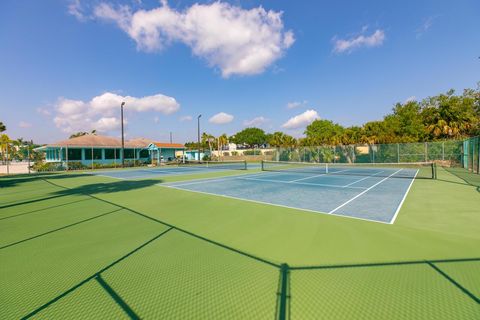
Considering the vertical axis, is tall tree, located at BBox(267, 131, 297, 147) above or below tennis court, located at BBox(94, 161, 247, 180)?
above

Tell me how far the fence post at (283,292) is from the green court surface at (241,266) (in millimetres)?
15

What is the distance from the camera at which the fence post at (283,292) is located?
289cm

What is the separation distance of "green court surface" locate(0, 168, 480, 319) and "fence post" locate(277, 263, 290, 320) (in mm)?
15

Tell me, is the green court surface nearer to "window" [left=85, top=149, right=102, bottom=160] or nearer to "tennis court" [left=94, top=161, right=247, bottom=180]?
"tennis court" [left=94, top=161, right=247, bottom=180]

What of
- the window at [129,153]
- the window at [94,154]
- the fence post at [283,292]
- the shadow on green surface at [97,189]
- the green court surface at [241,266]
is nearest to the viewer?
the fence post at [283,292]

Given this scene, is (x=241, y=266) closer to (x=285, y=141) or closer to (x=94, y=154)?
(x=94, y=154)

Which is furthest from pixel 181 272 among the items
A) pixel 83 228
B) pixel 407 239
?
pixel 407 239

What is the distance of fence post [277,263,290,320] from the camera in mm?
2885

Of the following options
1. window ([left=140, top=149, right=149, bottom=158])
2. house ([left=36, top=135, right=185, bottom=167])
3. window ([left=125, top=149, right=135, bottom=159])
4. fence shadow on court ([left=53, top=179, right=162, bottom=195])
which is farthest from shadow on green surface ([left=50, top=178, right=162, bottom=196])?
window ([left=140, top=149, right=149, bottom=158])

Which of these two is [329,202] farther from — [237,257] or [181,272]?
[181,272]

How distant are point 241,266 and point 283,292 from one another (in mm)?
975

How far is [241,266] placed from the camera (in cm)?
406

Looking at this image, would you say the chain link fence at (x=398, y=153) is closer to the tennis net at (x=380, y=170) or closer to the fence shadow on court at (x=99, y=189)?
the tennis net at (x=380, y=170)

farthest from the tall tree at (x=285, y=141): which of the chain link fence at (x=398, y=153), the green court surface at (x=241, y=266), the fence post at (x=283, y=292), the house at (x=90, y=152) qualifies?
the fence post at (x=283, y=292)
